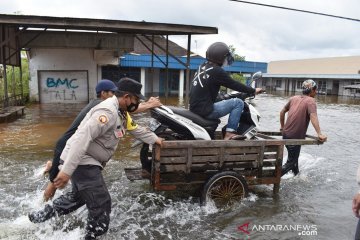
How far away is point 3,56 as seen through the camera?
1425 cm

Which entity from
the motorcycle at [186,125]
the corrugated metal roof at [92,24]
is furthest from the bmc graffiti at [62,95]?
the motorcycle at [186,125]

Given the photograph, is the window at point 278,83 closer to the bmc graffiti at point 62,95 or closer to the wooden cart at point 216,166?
the bmc graffiti at point 62,95

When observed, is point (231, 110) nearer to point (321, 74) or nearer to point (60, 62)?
point (60, 62)

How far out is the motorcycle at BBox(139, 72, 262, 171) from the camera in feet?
16.3

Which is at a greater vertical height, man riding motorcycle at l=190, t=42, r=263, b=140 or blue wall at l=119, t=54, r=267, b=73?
blue wall at l=119, t=54, r=267, b=73

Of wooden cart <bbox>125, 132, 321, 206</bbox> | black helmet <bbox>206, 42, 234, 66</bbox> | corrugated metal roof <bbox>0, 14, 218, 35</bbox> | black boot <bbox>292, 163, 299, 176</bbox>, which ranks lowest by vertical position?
black boot <bbox>292, 163, 299, 176</bbox>

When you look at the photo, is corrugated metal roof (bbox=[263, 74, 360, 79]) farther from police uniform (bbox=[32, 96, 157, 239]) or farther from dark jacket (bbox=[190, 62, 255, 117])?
police uniform (bbox=[32, 96, 157, 239])

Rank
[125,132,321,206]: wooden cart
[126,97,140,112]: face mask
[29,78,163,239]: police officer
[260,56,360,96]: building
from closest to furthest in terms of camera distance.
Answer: [29,78,163,239]: police officer < [126,97,140,112]: face mask < [125,132,321,206]: wooden cart < [260,56,360,96]: building

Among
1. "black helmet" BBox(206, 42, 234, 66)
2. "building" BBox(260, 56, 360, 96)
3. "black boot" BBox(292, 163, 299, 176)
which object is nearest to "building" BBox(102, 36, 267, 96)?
"building" BBox(260, 56, 360, 96)

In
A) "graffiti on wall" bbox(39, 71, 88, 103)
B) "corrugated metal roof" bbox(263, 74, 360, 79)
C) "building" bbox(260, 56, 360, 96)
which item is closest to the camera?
"graffiti on wall" bbox(39, 71, 88, 103)

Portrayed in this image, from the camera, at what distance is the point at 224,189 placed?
16.7 ft

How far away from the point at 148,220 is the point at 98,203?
135 centimetres

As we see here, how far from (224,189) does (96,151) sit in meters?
2.21

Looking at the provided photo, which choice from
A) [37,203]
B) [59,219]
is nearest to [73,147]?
[59,219]
